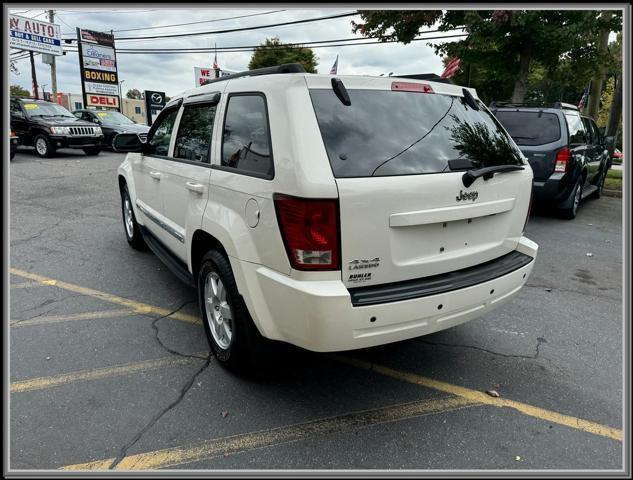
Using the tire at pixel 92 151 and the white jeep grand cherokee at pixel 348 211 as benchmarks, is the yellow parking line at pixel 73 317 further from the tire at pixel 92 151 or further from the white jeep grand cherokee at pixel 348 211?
the tire at pixel 92 151

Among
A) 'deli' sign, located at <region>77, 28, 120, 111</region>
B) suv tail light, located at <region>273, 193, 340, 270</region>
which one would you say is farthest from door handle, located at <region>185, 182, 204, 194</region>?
'deli' sign, located at <region>77, 28, 120, 111</region>

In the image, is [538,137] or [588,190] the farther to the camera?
[588,190]

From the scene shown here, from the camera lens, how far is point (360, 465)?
2.43m

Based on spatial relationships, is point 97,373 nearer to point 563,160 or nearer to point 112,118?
point 563,160

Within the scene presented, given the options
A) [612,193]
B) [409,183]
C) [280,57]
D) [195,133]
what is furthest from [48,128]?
[280,57]

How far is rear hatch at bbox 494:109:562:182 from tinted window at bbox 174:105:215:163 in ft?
19.1

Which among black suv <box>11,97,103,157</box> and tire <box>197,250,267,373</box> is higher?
black suv <box>11,97,103,157</box>

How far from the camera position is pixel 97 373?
3.21 meters

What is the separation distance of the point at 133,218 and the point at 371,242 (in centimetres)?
422

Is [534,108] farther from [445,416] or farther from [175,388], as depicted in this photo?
[175,388]

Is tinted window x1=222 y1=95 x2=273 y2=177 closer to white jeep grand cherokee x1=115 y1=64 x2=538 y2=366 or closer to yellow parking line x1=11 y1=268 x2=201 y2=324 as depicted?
white jeep grand cherokee x1=115 y1=64 x2=538 y2=366

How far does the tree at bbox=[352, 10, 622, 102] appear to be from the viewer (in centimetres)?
1024

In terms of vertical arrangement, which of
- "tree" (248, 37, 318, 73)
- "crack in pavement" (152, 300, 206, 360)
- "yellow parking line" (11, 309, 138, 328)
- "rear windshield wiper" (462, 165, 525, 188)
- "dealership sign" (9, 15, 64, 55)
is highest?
"tree" (248, 37, 318, 73)

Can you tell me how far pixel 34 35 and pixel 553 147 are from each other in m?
27.0
